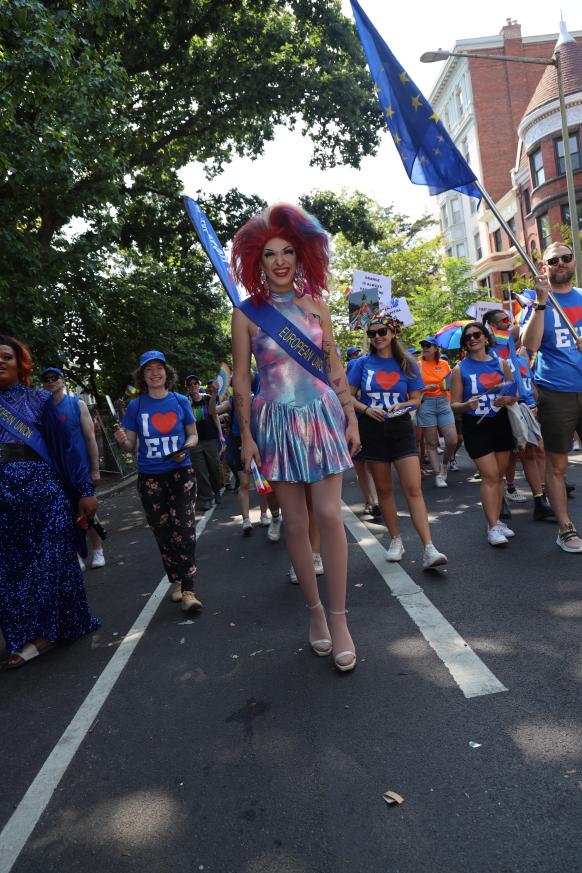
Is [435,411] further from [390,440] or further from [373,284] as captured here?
[390,440]

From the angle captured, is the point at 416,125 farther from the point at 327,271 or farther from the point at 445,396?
the point at 445,396

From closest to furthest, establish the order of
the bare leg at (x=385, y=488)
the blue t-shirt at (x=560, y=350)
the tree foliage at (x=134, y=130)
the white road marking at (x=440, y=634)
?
the white road marking at (x=440, y=634), the blue t-shirt at (x=560, y=350), the bare leg at (x=385, y=488), the tree foliage at (x=134, y=130)

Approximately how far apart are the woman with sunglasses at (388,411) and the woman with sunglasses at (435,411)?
13.3 feet

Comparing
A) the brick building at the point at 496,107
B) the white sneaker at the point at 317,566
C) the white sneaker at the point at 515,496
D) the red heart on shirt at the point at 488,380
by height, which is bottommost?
the white sneaker at the point at 515,496

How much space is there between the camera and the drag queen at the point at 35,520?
4453mm

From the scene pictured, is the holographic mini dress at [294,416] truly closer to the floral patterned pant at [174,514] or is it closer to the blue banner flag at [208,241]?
the floral patterned pant at [174,514]

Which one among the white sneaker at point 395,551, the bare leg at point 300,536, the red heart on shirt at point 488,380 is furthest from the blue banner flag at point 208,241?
the bare leg at point 300,536

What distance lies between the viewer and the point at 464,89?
45344 mm

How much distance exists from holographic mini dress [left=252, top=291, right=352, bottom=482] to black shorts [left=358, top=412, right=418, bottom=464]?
1694 mm

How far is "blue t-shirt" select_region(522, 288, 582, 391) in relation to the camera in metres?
5.02

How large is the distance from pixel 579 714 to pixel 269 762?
3.97 ft

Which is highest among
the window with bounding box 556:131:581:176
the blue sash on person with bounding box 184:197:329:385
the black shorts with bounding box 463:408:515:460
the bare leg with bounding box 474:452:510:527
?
the window with bounding box 556:131:581:176

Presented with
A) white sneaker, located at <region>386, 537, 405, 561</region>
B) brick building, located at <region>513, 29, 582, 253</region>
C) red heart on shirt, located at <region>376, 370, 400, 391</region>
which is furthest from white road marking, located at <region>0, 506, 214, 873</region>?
brick building, located at <region>513, 29, 582, 253</region>

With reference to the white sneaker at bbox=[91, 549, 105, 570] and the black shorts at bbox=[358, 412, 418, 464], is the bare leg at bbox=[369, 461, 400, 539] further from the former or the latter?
the white sneaker at bbox=[91, 549, 105, 570]
